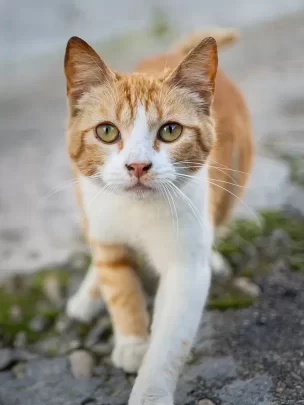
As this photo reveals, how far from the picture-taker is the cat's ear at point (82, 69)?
1104mm

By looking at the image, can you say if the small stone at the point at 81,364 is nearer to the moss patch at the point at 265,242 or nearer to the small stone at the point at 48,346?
the small stone at the point at 48,346

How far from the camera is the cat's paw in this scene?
130 centimetres

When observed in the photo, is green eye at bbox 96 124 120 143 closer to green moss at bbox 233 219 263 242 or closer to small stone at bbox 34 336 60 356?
small stone at bbox 34 336 60 356

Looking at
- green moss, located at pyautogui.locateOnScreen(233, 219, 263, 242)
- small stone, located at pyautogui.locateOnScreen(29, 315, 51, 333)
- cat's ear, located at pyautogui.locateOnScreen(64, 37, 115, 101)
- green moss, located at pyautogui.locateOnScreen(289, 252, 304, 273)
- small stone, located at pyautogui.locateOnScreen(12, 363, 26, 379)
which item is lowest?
small stone, located at pyautogui.locateOnScreen(12, 363, 26, 379)

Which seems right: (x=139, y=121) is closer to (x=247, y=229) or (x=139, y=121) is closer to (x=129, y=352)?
(x=129, y=352)

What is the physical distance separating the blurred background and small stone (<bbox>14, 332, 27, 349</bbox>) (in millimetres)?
296

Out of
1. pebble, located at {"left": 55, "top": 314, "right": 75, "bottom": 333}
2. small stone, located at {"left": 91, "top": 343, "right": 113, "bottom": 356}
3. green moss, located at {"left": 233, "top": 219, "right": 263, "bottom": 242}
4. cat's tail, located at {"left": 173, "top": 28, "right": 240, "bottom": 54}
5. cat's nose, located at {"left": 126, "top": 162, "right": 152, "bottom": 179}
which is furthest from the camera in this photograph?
green moss, located at {"left": 233, "top": 219, "right": 263, "bottom": 242}

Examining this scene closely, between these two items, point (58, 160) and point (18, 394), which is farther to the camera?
point (58, 160)

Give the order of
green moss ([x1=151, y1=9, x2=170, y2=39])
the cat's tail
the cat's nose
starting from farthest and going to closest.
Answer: green moss ([x1=151, y1=9, x2=170, y2=39]) < the cat's tail < the cat's nose

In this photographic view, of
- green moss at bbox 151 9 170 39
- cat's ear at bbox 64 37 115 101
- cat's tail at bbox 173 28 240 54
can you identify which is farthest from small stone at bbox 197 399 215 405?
green moss at bbox 151 9 170 39

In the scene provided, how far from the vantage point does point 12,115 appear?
2627mm

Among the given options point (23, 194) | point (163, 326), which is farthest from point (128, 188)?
point (23, 194)

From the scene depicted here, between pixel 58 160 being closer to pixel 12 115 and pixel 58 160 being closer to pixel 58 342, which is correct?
pixel 12 115

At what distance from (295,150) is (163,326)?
1.35 metres
